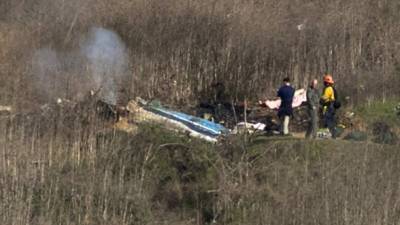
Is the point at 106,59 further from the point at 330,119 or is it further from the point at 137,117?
the point at 330,119

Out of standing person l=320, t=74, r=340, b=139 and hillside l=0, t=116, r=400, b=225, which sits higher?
standing person l=320, t=74, r=340, b=139

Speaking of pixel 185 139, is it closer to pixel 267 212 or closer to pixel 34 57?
pixel 267 212

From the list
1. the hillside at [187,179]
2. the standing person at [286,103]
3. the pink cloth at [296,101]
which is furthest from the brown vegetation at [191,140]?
the standing person at [286,103]

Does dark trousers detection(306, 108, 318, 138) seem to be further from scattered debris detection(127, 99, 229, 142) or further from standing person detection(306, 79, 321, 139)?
scattered debris detection(127, 99, 229, 142)

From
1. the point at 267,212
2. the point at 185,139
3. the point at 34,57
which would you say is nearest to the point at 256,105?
the point at 34,57

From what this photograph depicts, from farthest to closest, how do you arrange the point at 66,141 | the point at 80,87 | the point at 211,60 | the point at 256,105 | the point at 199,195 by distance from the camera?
the point at 211,60 < the point at 256,105 < the point at 80,87 < the point at 66,141 < the point at 199,195

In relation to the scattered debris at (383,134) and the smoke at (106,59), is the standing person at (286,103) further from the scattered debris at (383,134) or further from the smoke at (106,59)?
the smoke at (106,59)

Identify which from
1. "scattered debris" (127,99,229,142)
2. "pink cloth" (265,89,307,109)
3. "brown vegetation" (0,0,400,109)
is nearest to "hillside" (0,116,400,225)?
"scattered debris" (127,99,229,142)

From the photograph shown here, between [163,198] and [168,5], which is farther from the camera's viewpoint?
[168,5]
